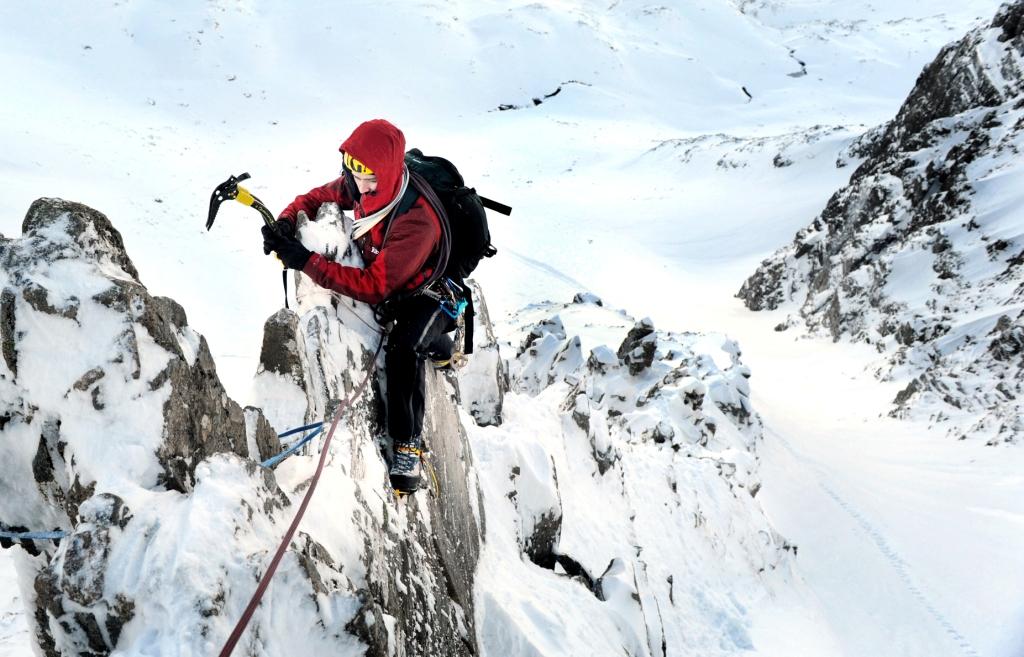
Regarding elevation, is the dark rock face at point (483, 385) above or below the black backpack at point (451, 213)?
below

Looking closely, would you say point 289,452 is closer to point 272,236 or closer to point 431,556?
point 431,556

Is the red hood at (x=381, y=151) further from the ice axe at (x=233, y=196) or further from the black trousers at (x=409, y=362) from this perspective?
the black trousers at (x=409, y=362)

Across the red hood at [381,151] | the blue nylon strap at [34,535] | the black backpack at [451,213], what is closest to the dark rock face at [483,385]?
the black backpack at [451,213]

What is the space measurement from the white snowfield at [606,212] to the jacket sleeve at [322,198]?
155 cm

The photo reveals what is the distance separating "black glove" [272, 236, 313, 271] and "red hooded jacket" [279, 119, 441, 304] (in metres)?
0.05

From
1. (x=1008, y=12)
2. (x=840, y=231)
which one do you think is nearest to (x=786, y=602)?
(x=840, y=231)

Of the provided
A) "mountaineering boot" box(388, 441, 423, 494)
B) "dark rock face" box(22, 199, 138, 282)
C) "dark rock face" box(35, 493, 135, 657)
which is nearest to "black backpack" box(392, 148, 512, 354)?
"mountaineering boot" box(388, 441, 423, 494)

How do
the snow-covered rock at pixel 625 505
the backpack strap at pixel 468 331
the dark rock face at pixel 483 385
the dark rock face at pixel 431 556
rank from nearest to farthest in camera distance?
the dark rock face at pixel 431 556, the backpack strap at pixel 468 331, the snow-covered rock at pixel 625 505, the dark rock face at pixel 483 385

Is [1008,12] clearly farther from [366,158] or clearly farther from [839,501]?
[366,158]

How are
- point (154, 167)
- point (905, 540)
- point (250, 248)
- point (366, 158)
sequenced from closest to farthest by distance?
point (366, 158) → point (905, 540) → point (250, 248) → point (154, 167)

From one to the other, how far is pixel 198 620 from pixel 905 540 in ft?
43.9

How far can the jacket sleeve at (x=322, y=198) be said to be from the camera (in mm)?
5055

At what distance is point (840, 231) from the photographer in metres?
26.5

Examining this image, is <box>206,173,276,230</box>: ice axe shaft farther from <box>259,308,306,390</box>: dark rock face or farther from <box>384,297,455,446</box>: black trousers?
<box>384,297,455,446</box>: black trousers
